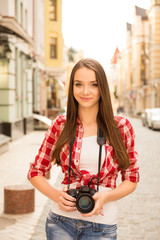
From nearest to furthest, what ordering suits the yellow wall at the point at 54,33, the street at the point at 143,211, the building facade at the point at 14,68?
the street at the point at 143,211
the building facade at the point at 14,68
the yellow wall at the point at 54,33

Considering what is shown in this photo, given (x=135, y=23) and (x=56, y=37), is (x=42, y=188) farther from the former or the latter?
(x=135, y=23)

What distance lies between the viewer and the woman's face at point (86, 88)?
2479 mm

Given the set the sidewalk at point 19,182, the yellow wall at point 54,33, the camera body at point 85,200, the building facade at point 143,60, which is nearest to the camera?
the camera body at point 85,200

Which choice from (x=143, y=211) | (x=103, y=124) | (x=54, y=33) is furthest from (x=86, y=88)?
(x=54, y=33)

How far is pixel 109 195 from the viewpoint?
7.77ft

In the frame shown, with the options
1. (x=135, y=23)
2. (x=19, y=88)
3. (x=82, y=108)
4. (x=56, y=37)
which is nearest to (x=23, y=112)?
(x=19, y=88)

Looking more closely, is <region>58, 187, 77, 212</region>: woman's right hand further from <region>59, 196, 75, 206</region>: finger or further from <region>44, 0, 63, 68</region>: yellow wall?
<region>44, 0, 63, 68</region>: yellow wall

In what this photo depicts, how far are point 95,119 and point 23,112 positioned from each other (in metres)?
20.1

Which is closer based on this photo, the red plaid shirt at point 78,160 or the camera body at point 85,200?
the camera body at point 85,200

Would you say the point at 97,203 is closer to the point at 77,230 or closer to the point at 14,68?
the point at 77,230

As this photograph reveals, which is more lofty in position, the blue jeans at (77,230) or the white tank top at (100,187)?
the white tank top at (100,187)

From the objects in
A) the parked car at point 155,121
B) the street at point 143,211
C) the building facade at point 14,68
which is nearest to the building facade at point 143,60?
the parked car at point 155,121

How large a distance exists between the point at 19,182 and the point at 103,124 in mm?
7149

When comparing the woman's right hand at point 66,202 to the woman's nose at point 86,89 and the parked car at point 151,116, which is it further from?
the parked car at point 151,116
